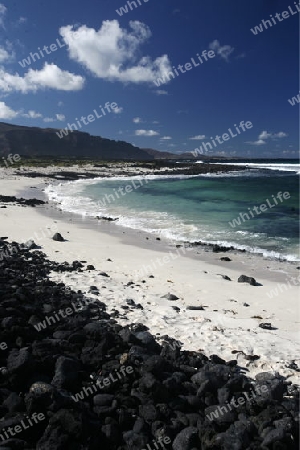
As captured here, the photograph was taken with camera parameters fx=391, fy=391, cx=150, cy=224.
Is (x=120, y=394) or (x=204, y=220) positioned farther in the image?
(x=204, y=220)

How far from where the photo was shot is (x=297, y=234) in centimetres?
2028

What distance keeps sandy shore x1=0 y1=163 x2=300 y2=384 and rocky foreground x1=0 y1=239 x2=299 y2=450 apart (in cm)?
81

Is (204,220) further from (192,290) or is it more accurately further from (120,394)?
(120,394)

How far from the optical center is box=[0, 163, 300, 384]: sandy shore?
7.57 m

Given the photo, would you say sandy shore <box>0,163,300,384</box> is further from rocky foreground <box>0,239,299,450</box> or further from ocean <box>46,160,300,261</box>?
ocean <box>46,160,300,261</box>

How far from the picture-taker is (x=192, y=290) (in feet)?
36.6

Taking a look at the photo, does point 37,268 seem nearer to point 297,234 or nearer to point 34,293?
point 34,293

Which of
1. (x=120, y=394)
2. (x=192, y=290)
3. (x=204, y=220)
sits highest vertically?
(x=120, y=394)

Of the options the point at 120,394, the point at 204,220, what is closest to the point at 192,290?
the point at 120,394

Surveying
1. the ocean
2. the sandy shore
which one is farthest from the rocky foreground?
the ocean

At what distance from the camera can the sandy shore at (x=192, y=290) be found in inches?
298

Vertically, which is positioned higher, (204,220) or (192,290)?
(192,290)

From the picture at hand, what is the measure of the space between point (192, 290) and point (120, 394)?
19.6 feet

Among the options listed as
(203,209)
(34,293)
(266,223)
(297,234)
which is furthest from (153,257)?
(203,209)
